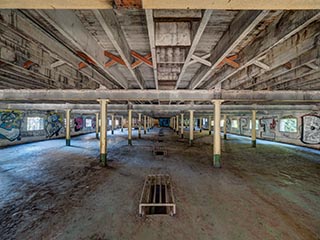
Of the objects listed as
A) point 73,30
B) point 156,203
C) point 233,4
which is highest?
point 73,30

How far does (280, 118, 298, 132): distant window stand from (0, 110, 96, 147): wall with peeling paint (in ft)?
64.2

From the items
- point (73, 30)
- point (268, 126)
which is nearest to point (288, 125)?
point (268, 126)

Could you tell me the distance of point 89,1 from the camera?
1.17 meters

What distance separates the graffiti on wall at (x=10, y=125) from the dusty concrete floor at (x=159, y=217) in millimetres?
6380

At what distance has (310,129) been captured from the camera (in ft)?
34.4

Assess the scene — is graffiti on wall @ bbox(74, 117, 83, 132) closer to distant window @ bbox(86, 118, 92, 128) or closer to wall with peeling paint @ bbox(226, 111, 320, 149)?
distant window @ bbox(86, 118, 92, 128)

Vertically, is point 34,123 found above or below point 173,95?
below

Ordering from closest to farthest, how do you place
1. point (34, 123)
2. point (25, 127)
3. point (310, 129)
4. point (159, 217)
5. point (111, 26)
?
1. point (111, 26)
2. point (159, 217)
3. point (310, 129)
4. point (25, 127)
5. point (34, 123)

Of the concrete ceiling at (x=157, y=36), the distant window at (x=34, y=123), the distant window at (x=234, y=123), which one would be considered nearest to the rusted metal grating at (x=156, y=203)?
the concrete ceiling at (x=157, y=36)

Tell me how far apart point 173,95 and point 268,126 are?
12.8m

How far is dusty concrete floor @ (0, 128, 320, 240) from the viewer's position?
8.14 feet

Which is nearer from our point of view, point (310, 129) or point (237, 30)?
point (237, 30)

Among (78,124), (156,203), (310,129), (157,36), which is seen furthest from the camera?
(78,124)

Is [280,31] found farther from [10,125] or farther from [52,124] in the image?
[52,124]
